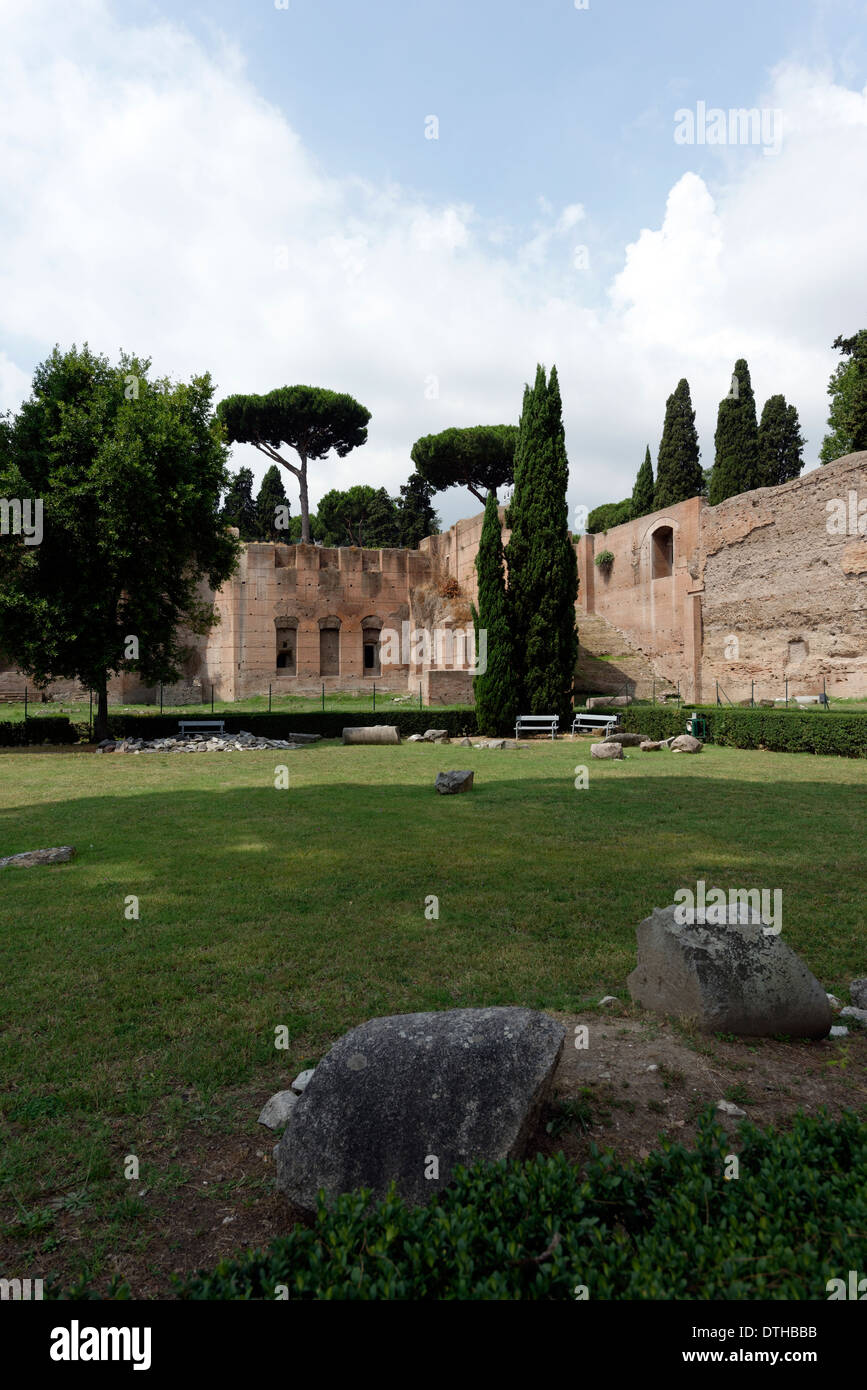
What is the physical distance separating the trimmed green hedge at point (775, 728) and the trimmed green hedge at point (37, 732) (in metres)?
17.9

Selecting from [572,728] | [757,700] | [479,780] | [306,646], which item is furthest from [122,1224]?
[306,646]

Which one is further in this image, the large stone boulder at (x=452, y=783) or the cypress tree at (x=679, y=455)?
the cypress tree at (x=679, y=455)

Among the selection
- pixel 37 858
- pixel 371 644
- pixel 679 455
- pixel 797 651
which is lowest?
pixel 37 858

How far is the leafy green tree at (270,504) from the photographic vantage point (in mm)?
57031

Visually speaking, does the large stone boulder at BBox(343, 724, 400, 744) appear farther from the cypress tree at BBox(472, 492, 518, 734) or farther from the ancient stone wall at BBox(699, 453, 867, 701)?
the ancient stone wall at BBox(699, 453, 867, 701)

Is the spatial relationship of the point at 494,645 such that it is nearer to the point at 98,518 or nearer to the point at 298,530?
the point at 98,518

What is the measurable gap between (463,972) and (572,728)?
21029 millimetres

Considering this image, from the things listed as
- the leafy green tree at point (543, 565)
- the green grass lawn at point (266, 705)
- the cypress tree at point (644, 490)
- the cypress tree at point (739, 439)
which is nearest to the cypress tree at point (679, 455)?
the cypress tree at point (739, 439)

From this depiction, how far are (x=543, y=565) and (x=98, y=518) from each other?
13.9 meters

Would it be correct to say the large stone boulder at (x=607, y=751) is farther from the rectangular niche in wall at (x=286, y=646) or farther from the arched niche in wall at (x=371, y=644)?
the arched niche in wall at (x=371, y=644)

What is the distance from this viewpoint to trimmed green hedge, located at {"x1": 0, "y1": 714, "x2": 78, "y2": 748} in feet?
73.1

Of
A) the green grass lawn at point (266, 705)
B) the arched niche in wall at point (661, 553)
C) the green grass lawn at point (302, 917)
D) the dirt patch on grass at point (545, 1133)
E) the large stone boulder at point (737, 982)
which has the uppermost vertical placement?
the arched niche in wall at point (661, 553)

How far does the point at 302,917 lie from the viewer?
592 cm

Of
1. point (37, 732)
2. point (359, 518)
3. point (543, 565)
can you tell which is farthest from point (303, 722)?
point (359, 518)
